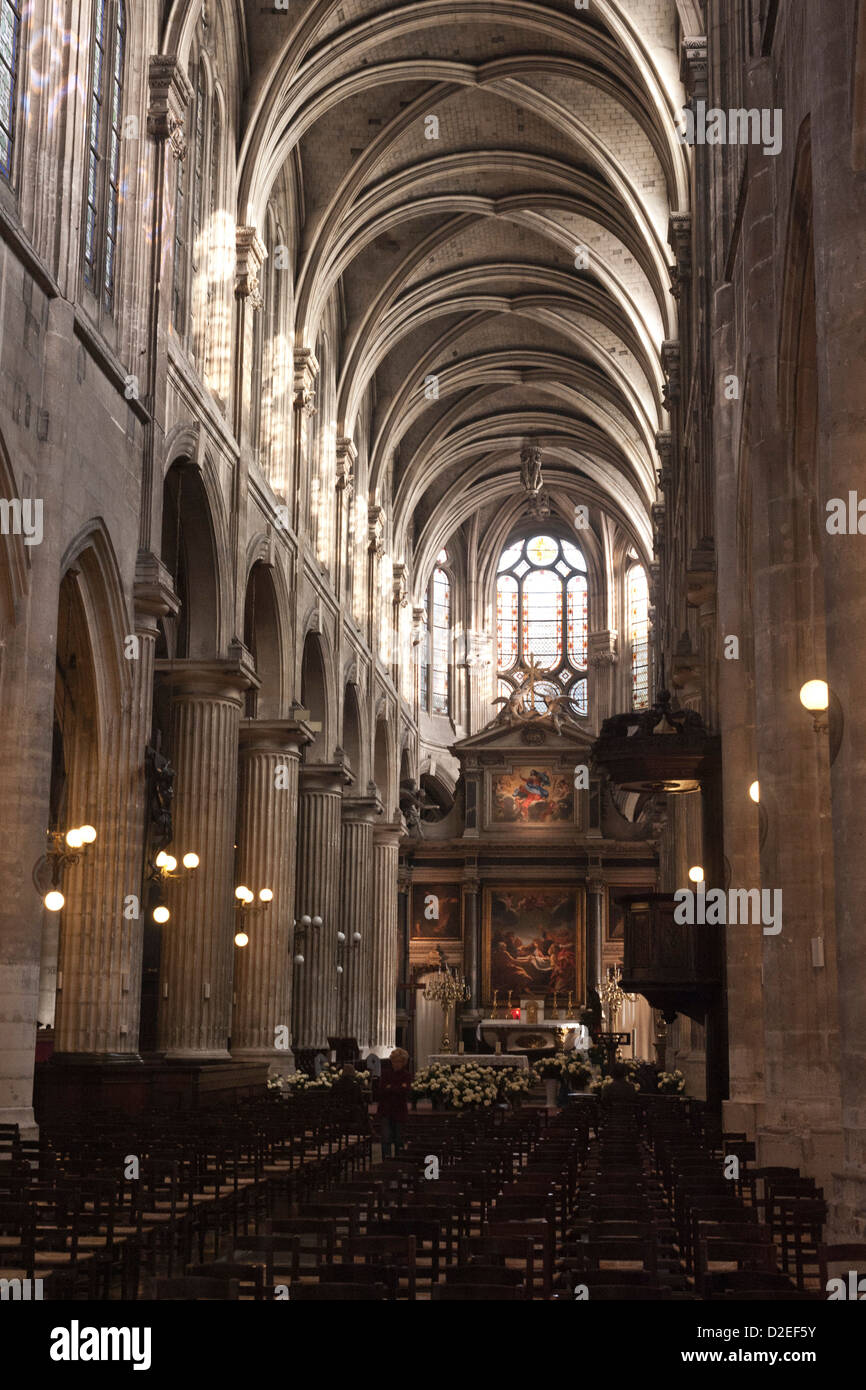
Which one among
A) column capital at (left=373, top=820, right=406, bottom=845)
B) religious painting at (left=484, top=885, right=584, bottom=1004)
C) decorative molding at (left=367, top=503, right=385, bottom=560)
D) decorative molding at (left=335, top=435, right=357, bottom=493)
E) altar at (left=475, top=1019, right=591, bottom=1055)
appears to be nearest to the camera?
decorative molding at (left=335, top=435, right=357, bottom=493)

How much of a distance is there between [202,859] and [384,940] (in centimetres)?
1947

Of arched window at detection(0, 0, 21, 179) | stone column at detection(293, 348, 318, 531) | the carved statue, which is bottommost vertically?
arched window at detection(0, 0, 21, 179)

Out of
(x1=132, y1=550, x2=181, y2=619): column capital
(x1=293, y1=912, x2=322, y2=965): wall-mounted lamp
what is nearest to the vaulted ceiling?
(x1=132, y1=550, x2=181, y2=619): column capital

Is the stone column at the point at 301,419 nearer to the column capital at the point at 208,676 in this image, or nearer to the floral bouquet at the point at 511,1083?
the column capital at the point at 208,676

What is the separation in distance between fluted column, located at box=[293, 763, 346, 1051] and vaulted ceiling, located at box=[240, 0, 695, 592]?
937 centimetres

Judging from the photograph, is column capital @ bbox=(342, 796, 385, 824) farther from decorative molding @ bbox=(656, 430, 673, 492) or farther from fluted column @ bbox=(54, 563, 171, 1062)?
fluted column @ bbox=(54, 563, 171, 1062)

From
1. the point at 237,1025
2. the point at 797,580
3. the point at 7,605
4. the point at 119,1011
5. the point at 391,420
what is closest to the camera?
the point at 797,580

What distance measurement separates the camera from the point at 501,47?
32188mm

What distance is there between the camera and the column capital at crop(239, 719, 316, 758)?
2989cm

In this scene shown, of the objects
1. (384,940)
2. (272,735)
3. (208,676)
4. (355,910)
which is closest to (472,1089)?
(208,676)

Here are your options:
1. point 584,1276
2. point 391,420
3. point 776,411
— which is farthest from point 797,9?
point 391,420

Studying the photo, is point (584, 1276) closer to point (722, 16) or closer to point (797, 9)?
point (797, 9)

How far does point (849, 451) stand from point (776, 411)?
514 centimetres

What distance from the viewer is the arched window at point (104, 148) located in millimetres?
20734
